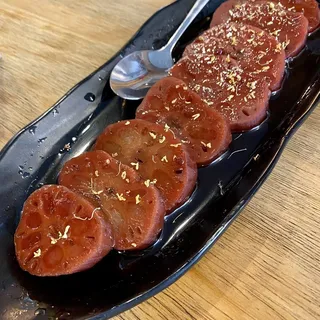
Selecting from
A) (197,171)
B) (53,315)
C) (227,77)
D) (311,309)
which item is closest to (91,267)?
(53,315)

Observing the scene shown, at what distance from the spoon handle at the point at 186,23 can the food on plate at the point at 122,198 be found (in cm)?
64

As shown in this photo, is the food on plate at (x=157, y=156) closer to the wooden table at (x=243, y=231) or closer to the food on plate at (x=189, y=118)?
the food on plate at (x=189, y=118)

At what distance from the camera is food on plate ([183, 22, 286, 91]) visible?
153 cm

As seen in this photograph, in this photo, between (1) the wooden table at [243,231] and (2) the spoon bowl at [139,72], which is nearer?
(1) the wooden table at [243,231]

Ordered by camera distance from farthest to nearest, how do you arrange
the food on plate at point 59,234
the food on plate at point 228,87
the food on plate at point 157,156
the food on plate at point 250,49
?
the food on plate at point 250,49
the food on plate at point 228,87
the food on plate at point 157,156
the food on plate at point 59,234

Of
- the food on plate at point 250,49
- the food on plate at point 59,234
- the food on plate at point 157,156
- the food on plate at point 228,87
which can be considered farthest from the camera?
the food on plate at point 250,49

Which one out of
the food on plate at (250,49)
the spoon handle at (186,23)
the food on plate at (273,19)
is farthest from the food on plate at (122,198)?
the food on plate at (273,19)

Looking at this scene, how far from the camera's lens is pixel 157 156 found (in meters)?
1.28

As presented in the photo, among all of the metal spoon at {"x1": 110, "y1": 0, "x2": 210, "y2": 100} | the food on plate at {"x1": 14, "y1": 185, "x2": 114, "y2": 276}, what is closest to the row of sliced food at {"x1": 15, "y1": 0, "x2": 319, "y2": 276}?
the food on plate at {"x1": 14, "y1": 185, "x2": 114, "y2": 276}

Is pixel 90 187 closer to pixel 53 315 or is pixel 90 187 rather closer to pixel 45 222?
pixel 45 222

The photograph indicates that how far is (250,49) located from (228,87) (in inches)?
7.8

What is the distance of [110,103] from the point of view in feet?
5.17

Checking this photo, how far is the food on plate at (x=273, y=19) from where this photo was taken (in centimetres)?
163

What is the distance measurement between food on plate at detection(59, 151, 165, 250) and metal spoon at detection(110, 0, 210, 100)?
386 mm
